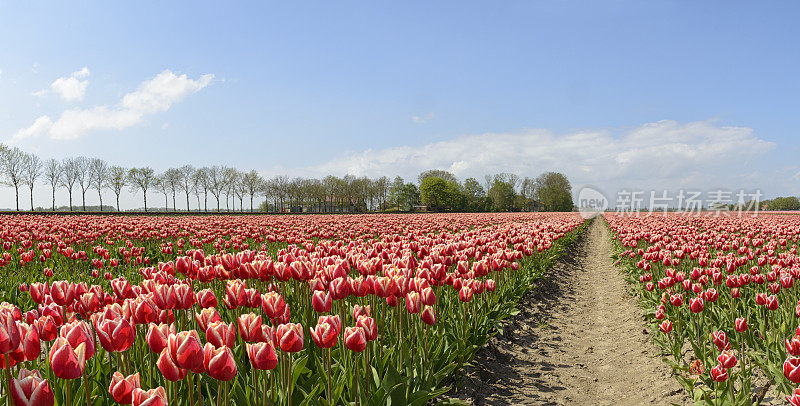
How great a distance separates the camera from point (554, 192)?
371 ft

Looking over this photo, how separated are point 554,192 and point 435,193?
101 feet

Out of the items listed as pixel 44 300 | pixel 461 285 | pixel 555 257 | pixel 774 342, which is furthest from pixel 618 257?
pixel 44 300

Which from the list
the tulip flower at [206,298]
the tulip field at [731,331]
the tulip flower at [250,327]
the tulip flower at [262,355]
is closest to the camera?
the tulip flower at [262,355]

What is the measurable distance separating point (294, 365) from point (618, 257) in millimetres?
14346

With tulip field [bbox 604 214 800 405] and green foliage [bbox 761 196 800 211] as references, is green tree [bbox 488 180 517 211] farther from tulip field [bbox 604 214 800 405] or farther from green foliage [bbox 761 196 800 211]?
tulip field [bbox 604 214 800 405]

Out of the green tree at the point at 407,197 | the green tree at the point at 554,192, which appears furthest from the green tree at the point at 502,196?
the green tree at the point at 407,197

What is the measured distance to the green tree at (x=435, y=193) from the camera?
103 metres

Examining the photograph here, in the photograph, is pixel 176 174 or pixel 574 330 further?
pixel 176 174

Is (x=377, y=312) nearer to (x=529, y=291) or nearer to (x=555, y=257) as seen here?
(x=529, y=291)

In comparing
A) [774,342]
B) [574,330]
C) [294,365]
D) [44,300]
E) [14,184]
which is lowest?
[574,330]

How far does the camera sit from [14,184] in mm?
64625

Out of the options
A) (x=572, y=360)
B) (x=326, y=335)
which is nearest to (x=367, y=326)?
(x=326, y=335)

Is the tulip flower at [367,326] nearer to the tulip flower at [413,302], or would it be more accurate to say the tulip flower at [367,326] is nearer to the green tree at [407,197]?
the tulip flower at [413,302]

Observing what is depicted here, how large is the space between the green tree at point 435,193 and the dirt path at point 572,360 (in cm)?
9293
